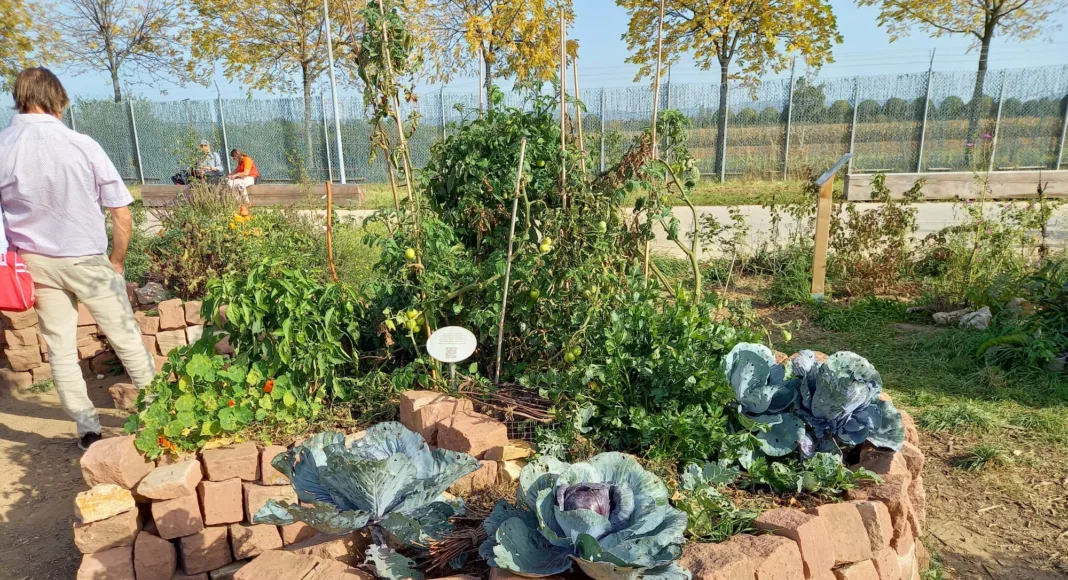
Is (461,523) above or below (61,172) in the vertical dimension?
below

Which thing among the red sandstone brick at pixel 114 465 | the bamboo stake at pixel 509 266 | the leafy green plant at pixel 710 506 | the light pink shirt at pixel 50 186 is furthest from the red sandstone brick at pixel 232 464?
the leafy green plant at pixel 710 506

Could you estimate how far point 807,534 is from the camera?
6.04ft

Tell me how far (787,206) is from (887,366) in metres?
2.53

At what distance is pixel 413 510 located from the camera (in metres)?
1.90

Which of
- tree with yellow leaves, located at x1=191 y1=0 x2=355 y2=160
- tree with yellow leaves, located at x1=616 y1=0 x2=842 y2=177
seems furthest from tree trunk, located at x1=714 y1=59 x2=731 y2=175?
tree with yellow leaves, located at x1=191 y1=0 x2=355 y2=160

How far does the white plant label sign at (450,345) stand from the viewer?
105 inches

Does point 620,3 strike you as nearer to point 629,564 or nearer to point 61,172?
point 61,172

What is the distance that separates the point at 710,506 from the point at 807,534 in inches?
10.6

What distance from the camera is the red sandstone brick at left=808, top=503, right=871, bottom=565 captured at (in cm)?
193

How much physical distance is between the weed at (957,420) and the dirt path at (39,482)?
406 centimetres

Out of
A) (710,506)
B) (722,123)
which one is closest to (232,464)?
(710,506)

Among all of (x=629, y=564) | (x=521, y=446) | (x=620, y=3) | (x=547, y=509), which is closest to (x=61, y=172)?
(x=521, y=446)

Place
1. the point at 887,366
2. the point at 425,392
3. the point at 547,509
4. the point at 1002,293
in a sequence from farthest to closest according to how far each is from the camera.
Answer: the point at 1002,293, the point at 887,366, the point at 425,392, the point at 547,509

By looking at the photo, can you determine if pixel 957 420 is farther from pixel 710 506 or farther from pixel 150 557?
pixel 150 557
